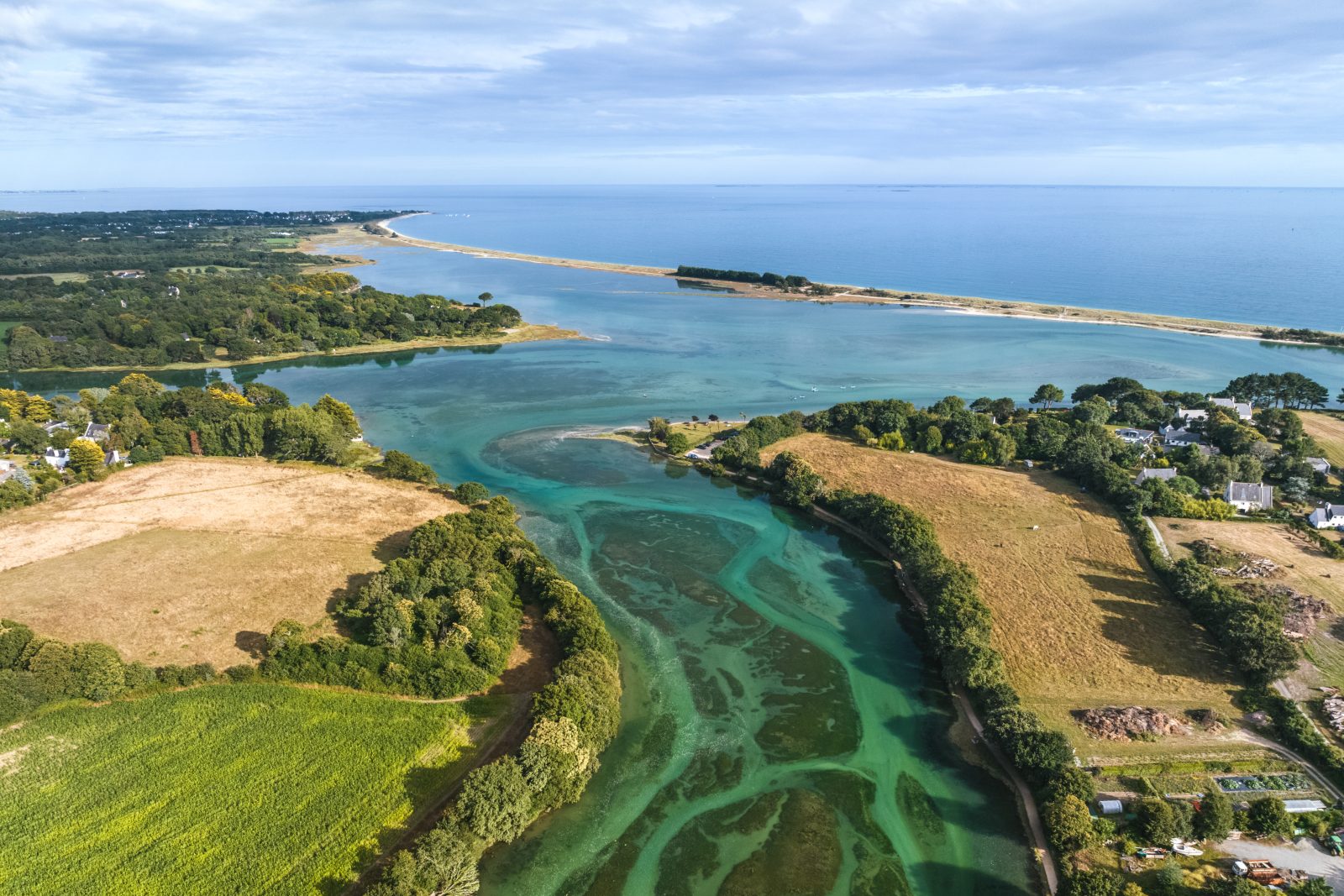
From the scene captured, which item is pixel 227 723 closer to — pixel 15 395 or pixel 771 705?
pixel 771 705

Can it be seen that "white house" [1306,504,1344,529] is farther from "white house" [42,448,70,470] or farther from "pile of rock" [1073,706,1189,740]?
"white house" [42,448,70,470]

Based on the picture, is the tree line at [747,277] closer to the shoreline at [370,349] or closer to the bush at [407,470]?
the shoreline at [370,349]

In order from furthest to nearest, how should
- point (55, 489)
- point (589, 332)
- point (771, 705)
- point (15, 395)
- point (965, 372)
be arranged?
point (589, 332)
point (965, 372)
point (15, 395)
point (55, 489)
point (771, 705)

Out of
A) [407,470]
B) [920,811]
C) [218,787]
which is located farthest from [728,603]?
[407,470]

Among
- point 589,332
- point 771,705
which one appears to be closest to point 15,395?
point 589,332

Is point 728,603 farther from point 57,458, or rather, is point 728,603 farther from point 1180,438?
point 57,458

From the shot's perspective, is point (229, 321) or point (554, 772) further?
point (229, 321)

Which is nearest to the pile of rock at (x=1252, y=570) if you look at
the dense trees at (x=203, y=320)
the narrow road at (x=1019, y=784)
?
the narrow road at (x=1019, y=784)
